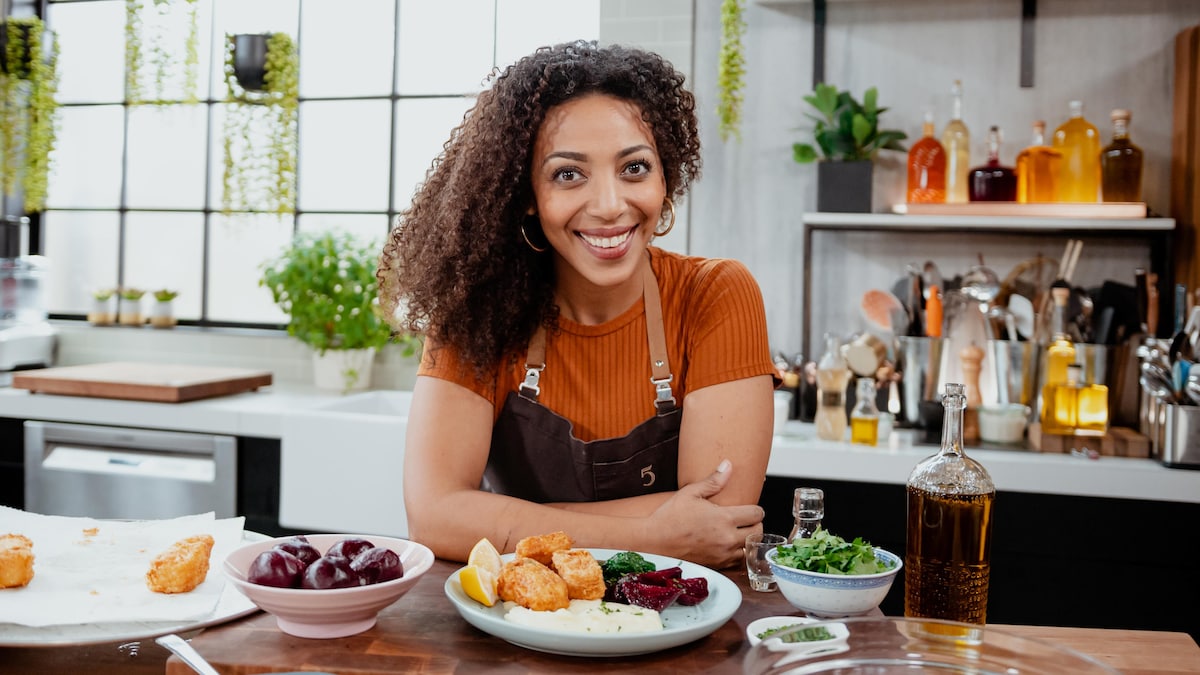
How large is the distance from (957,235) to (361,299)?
6.45ft

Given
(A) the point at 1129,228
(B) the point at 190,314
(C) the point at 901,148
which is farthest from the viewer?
(B) the point at 190,314

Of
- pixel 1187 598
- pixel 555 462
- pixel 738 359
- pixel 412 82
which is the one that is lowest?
pixel 1187 598

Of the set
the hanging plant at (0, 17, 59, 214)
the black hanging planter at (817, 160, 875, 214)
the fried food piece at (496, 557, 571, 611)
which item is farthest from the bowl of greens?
the hanging plant at (0, 17, 59, 214)

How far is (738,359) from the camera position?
1742 mm

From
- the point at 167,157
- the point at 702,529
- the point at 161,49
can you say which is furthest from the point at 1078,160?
the point at 167,157

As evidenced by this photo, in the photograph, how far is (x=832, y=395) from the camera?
9.44 ft

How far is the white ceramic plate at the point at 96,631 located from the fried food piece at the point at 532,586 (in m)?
0.29

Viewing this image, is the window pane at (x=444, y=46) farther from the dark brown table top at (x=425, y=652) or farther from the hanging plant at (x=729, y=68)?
the dark brown table top at (x=425, y=652)

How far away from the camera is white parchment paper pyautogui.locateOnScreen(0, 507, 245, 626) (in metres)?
1.12

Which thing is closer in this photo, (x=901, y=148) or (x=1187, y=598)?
(x=1187, y=598)

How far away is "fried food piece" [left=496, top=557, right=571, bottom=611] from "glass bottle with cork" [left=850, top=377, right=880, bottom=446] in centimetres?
182

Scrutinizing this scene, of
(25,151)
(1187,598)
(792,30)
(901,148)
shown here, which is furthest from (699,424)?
(25,151)

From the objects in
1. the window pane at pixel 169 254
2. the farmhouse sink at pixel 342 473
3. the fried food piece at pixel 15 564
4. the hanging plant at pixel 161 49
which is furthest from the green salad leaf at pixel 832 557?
the window pane at pixel 169 254

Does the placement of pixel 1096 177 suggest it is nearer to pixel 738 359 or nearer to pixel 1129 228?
pixel 1129 228
